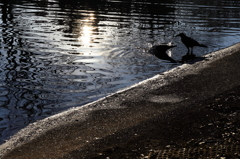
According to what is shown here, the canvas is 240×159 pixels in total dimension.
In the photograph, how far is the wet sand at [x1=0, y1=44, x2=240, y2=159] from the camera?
14.8ft

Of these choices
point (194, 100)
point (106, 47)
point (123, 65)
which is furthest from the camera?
point (106, 47)

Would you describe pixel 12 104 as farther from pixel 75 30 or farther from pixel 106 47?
pixel 75 30

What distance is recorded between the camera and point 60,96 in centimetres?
707

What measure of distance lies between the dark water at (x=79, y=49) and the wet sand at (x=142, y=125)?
0.58 m

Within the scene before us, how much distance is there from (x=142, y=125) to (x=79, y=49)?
243 inches

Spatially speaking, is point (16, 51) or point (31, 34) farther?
point (31, 34)

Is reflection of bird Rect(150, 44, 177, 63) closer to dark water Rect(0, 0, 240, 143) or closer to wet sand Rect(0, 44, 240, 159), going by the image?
dark water Rect(0, 0, 240, 143)

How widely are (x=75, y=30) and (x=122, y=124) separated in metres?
9.55

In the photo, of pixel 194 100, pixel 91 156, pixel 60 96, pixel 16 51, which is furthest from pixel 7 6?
pixel 91 156

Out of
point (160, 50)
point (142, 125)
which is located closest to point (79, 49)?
point (160, 50)

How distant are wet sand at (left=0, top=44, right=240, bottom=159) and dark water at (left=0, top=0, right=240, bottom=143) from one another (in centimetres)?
58

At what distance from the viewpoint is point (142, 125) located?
532cm

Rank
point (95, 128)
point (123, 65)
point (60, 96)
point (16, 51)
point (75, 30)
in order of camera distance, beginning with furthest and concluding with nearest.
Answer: point (75, 30) < point (16, 51) < point (123, 65) < point (60, 96) < point (95, 128)

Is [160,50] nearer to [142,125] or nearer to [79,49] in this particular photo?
[79,49]
